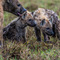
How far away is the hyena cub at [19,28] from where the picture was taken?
560 cm

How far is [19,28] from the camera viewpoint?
5691mm

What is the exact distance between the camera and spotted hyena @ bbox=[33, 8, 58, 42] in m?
5.63

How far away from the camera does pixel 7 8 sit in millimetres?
5430

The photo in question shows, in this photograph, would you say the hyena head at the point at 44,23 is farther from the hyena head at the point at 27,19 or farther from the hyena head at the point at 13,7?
the hyena head at the point at 13,7

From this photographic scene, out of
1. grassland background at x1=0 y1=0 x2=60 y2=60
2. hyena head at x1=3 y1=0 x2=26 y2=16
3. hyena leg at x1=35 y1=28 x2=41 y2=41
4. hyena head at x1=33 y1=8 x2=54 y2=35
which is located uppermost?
hyena head at x1=3 y1=0 x2=26 y2=16

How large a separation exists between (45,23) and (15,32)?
3.01ft

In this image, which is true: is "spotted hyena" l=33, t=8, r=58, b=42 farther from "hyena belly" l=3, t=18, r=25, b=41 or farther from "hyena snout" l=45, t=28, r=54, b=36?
"hyena belly" l=3, t=18, r=25, b=41

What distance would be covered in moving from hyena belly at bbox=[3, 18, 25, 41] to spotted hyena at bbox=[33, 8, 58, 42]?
47cm

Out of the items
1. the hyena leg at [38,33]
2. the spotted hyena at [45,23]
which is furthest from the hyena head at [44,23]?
the hyena leg at [38,33]

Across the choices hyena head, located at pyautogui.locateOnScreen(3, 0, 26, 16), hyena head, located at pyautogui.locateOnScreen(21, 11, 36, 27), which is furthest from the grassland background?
hyena head, located at pyautogui.locateOnScreen(3, 0, 26, 16)

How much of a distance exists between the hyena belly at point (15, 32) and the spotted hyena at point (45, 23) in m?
0.47

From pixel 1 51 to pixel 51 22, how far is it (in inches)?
78.1

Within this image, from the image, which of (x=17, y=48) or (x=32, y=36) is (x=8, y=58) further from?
(x=32, y=36)

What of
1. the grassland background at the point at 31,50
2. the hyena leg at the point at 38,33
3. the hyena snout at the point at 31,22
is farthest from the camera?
the hyena leg at the point at 38,33
